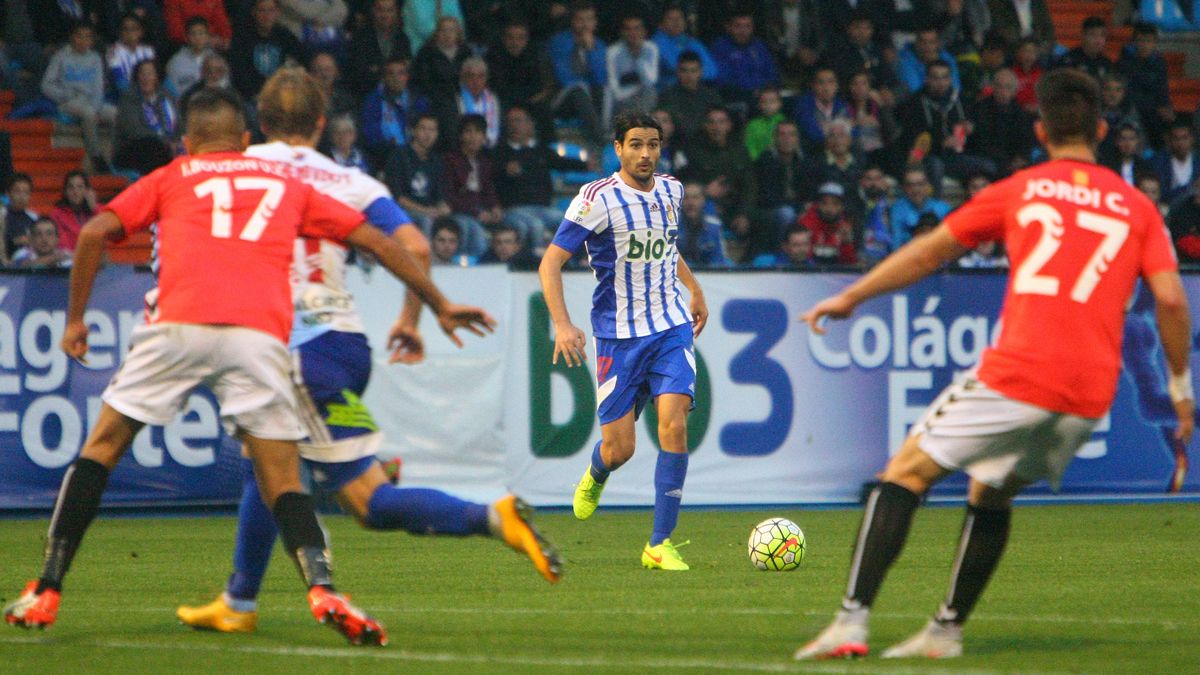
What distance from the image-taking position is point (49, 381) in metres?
12.5

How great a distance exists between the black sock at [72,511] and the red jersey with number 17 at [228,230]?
2.02ft

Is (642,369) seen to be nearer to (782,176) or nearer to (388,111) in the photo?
(388,111)

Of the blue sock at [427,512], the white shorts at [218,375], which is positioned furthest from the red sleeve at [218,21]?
the blue sock at [427,512]

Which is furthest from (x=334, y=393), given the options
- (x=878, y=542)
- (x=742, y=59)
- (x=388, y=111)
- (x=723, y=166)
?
(x=742, y=59)

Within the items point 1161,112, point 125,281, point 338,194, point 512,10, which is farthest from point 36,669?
point 1161,112

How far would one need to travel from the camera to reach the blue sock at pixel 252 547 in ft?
21.2

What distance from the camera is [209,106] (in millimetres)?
6340

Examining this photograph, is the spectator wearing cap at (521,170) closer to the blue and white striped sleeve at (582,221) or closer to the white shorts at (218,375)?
the blue and white striped sleeve at (582,221)

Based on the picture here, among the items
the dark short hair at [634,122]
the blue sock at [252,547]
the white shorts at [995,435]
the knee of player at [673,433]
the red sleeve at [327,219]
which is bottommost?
the knee of player at [673,433]

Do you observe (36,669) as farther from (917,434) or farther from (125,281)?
(125,281)

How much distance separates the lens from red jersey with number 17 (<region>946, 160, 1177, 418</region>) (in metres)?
5.47

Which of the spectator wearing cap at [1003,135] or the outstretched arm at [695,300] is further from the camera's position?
the spectator wearing cap at [1003,135]

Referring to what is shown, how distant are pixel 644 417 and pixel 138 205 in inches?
295

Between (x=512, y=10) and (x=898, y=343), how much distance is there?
7.38m
